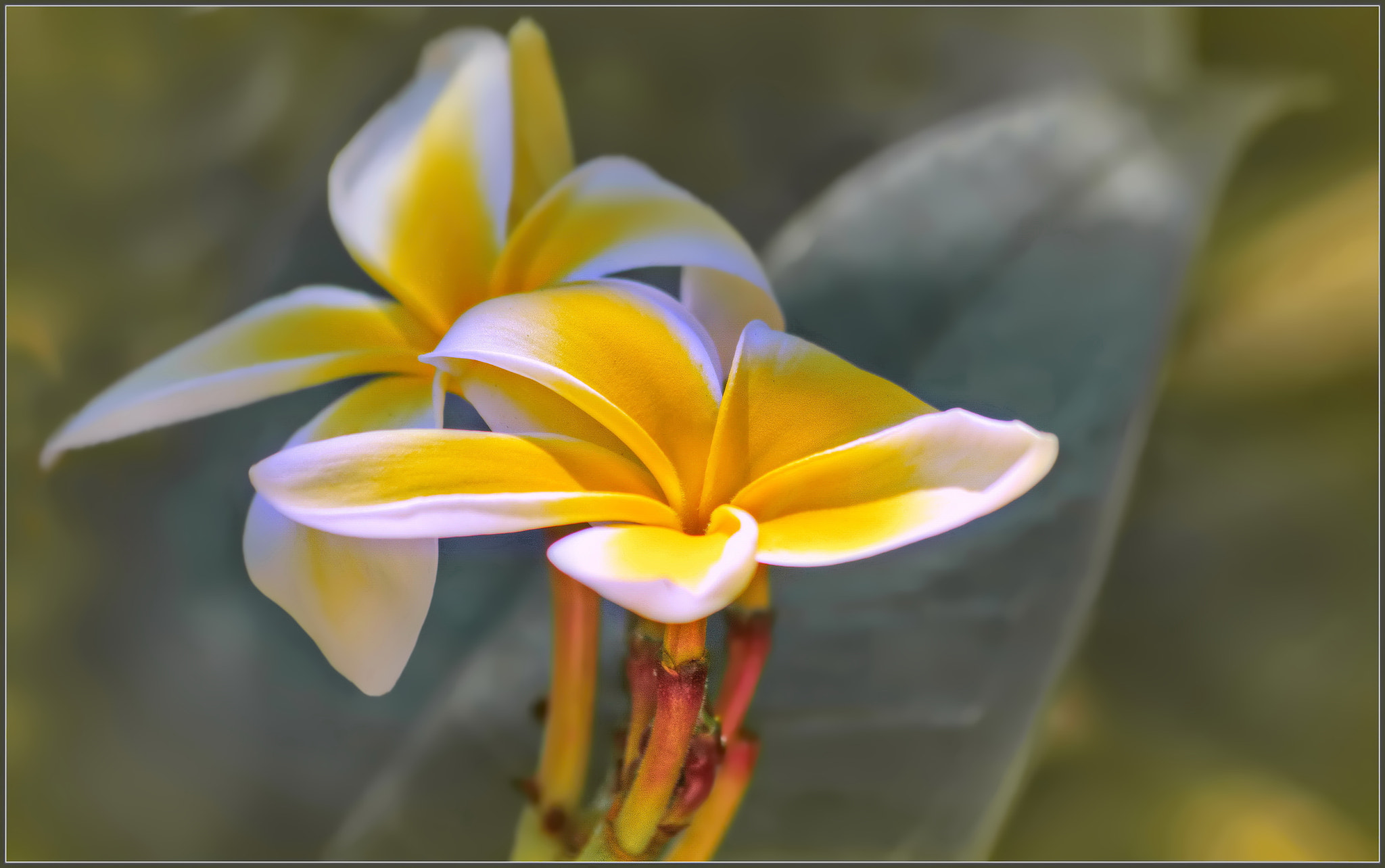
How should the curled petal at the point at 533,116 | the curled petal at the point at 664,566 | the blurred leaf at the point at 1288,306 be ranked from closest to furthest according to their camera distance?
the curled petal at the point at 664,566 < the curled petal at the point at 533,116 < the blurred leaf at the point at 1288,306

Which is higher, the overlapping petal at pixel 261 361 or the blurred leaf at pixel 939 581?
the overlapping petal at pixel 261 361

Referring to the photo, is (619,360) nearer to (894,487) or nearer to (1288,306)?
(894,487)

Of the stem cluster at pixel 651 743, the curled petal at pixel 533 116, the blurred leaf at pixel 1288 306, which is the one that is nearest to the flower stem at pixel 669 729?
the stem cluster at pixel 651 743

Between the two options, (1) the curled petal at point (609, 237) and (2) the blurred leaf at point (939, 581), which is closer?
(1) the curled petal at point (609, 237)

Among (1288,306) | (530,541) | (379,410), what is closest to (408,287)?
(379,410)

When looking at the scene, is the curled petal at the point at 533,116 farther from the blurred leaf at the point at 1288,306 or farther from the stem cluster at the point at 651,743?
the blurred leaf at the point at 1288,306

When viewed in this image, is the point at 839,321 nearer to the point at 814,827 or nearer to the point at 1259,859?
the point at 814,827
